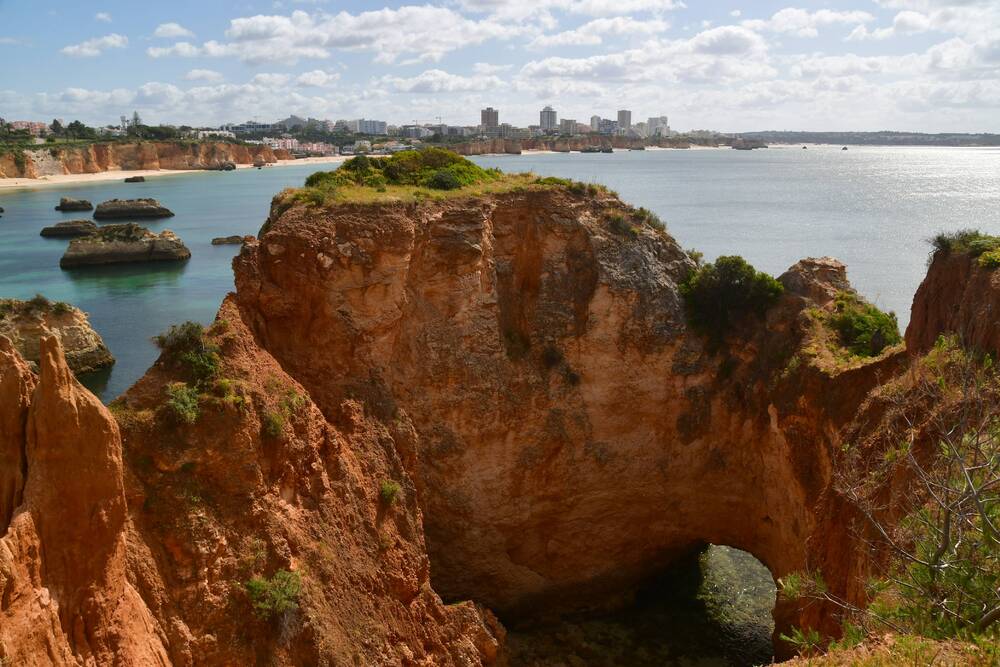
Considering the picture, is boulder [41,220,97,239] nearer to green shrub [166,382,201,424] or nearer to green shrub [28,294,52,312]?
green shrub [28,294,52,312]

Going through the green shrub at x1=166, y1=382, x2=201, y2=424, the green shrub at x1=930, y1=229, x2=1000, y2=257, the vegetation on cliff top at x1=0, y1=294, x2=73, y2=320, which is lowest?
the vegetation on cliff top at x1=0, y1=294, x2=73, y2=320

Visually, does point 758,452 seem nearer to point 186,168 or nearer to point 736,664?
point 736,664

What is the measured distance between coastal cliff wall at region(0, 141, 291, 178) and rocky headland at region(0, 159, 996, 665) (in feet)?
470

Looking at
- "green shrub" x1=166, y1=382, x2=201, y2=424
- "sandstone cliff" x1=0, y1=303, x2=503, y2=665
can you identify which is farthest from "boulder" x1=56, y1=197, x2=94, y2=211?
"green shrub" x1=166, y1=382, x2=201, y2=424

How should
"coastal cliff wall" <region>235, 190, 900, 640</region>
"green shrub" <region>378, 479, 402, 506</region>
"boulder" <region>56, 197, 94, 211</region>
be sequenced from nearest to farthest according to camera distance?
→ "green shrub" <region>378, 479, 402, 506</region> → "coastal cliff wall" <region>235, 190, 900, 640</region> → "boulder" <region>56, 197, 94, 211</region>

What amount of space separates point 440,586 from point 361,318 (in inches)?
365

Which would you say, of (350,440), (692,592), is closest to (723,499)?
(692,592)

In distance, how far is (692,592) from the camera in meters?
30.0

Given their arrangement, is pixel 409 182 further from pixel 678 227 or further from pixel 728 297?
pixel 678 227

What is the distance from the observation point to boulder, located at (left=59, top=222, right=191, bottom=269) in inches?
3095

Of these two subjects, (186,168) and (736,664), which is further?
(186,168)

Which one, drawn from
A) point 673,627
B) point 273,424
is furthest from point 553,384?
point 273,424

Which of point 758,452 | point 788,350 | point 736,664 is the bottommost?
point 736,664

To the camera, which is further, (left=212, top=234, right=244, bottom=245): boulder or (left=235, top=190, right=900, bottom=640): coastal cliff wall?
(left=212, top=234, right=244, bottom=245): boulder
